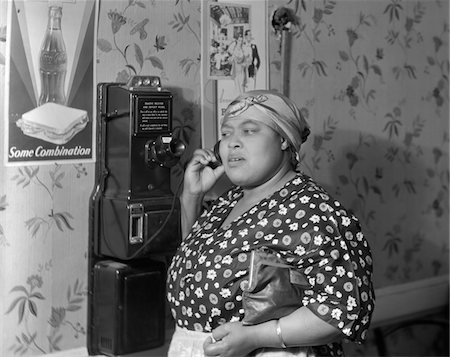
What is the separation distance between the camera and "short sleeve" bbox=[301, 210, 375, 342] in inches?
77.7

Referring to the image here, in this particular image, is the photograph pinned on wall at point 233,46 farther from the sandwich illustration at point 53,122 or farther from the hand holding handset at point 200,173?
the sandwich illustration at point 53,122

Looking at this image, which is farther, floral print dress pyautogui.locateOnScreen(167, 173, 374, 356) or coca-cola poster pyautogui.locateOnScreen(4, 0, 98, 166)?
coca-cola poster pyautogui.locateOnScreen(4, 0, 98, 166)

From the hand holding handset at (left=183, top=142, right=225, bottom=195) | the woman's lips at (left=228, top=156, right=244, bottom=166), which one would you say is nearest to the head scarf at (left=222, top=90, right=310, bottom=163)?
the woman's lips at (left=228, top=156, right=244, bottom=166)

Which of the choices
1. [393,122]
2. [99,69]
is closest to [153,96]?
[99,69]

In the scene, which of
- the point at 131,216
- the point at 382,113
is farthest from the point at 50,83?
the point at 382,113

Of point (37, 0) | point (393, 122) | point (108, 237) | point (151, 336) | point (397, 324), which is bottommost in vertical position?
point (397, 324)

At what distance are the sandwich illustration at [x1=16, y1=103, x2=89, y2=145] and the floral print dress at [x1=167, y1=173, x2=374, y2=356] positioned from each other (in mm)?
519

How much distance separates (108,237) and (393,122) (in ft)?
5.03

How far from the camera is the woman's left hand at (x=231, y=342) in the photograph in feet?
6.61

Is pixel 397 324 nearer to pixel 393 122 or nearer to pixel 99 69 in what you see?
pixel 393 122

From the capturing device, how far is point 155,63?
2537 millimetres

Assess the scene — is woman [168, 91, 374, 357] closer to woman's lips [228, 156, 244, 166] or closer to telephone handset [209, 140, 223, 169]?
woman's lips [228, 156, 244, 166]

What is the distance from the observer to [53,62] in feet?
7.57

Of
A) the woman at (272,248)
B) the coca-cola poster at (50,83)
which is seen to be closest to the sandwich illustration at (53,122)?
the coca-cola poster at (50,83)
